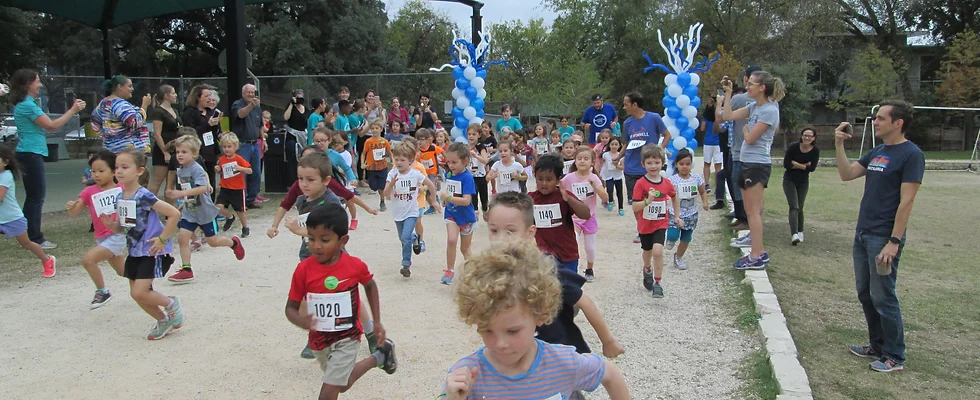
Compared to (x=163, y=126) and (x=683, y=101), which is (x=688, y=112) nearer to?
(x=683, y=101)

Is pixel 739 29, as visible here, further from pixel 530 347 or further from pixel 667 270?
pixel 530 347

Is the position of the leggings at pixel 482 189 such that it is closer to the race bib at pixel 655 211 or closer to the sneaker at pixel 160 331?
the race bib at pixel 655 211

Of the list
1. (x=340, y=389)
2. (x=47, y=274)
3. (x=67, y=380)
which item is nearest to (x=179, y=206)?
(x=47, y=274)

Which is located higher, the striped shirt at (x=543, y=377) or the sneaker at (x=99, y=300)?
the striped shirt at (x=543, y=377)

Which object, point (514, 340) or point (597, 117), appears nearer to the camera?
point (514, 340)

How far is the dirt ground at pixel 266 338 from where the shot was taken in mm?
4547

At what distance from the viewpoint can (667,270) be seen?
7.86 meters

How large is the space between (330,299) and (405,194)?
343 cm

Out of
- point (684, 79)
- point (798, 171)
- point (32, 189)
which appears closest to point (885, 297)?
point (798, 171)

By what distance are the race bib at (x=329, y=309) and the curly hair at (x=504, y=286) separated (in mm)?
1740

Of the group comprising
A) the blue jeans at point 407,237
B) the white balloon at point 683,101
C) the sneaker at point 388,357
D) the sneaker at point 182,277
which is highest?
the white balloon at point 683,101

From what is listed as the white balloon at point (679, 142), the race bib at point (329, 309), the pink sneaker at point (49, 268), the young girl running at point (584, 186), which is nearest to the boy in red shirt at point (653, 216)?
the young girl running at point (584, 186)

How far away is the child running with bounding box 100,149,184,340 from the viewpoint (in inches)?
210

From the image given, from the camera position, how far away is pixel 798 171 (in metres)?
9.04
